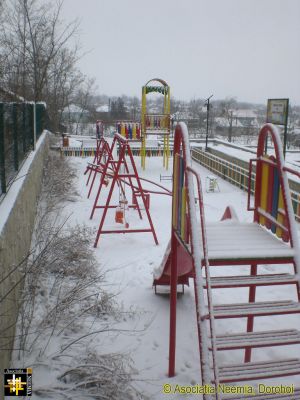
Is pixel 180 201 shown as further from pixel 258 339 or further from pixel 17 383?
pixel 17 383

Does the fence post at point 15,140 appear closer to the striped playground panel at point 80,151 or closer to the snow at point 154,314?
the snow at point 154,314

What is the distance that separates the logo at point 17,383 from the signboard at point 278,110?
12.0 metres

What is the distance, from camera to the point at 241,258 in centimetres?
346

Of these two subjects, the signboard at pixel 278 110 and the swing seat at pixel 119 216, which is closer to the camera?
the swing seat at pixel 119 216

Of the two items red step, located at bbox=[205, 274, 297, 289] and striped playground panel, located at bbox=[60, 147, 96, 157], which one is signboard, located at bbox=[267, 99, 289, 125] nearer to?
red step, located at bbox=[205, 274, 297, 289]

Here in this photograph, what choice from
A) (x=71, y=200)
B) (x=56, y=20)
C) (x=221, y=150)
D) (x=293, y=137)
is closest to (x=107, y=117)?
(x=293, y=137)

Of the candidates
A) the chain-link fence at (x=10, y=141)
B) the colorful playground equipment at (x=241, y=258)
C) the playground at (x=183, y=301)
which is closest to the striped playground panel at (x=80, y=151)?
the chain-link fence at (x=10, y=141)

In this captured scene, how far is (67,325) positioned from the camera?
13.6 ft

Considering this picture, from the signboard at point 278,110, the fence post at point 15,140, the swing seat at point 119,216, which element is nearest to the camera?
the fence post at point 15,140

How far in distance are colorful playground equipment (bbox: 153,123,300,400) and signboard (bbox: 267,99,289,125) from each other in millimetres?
9862

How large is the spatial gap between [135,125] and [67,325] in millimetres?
13860

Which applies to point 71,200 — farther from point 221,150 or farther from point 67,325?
point 221,150

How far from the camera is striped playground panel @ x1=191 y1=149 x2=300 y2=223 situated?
167 inches

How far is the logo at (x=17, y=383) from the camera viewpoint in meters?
3.21
